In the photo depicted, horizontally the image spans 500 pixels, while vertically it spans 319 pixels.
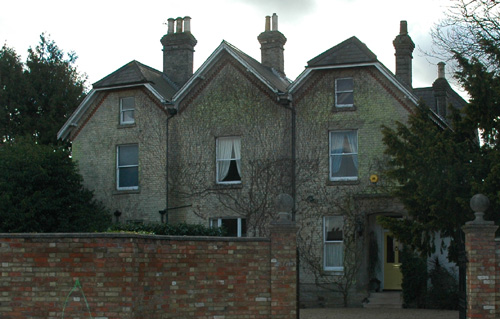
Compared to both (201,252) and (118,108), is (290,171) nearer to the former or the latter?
(118,108)

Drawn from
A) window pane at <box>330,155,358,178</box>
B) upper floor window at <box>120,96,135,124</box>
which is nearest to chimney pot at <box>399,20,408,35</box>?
window pane at <box>330,155,358,178</box>

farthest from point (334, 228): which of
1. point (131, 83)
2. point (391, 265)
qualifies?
point (131, 83)

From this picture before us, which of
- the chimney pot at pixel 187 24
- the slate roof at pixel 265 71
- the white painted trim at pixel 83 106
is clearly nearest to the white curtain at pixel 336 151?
the slate roof at pixel 265 71

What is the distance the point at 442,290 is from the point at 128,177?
1178 cm

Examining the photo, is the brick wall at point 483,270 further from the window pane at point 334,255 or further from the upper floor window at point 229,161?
the upper floor window at point 229,161

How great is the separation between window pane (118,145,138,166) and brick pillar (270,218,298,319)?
564 inches

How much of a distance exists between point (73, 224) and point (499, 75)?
51.7 feet

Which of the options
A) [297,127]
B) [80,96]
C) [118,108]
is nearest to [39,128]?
[80,96]

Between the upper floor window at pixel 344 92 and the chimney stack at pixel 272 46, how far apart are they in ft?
15.1

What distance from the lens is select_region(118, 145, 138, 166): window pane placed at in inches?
1022

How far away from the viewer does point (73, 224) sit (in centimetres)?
2561

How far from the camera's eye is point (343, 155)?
23.3 m

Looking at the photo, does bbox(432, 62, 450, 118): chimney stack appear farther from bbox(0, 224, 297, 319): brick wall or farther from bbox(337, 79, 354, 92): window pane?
bbox(0, 224, 297, 319): brick wall

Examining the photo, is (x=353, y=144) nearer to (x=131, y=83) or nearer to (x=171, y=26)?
(x=131, y=83)
